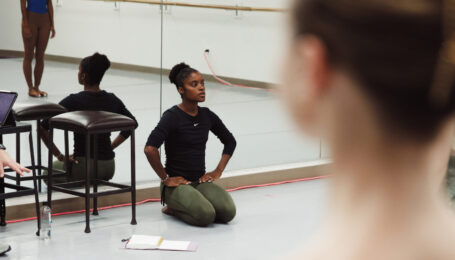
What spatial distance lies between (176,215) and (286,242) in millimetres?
809

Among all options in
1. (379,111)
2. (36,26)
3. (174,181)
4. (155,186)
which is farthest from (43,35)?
(379,111)

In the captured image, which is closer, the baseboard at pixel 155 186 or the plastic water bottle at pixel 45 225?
the plastic water bottle at pixel 45 225

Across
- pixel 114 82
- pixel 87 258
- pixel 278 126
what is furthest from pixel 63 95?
pixel 278 126

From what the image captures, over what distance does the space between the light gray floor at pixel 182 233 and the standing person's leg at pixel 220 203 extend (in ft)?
0.18

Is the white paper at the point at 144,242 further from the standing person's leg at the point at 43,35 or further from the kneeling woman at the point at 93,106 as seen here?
the standing person's leg at the point at 43,35

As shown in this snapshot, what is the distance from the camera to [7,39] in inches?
192

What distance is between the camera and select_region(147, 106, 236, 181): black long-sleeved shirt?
5.11 meters

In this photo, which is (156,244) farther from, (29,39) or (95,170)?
(29,39)

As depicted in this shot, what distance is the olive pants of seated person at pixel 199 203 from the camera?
197 inches

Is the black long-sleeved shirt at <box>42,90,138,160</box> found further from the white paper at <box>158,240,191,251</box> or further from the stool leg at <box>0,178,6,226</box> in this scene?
the white paper at <box>158,240,191,251</box>

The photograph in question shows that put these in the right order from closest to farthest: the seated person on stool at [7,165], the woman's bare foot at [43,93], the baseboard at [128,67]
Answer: the seated person on stool at [7,165]
the baseboard at [128,67]
the woman's bare foot at [43,93]

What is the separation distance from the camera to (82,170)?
5406mm

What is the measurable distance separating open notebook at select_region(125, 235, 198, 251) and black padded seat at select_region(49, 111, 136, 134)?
68 cm

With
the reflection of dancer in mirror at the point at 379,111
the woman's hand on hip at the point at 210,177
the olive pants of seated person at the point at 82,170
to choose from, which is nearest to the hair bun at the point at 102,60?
the olive pants of seated person at the point at 82,170
